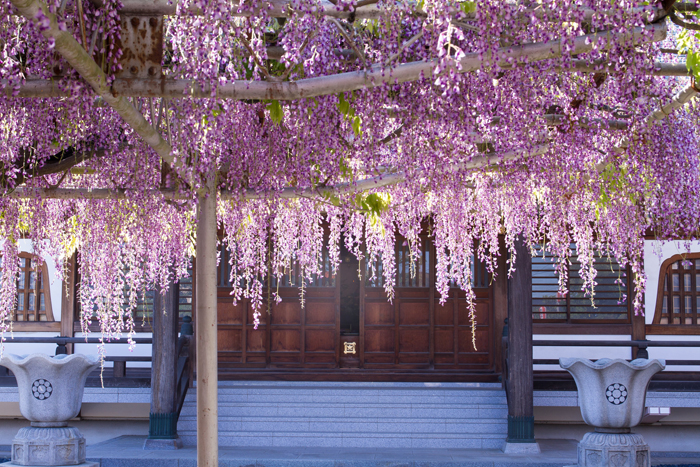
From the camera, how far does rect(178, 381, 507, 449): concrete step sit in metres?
7.47

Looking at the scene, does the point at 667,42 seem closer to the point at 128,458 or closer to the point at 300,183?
the point at 300,183

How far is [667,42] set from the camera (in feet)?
17.4

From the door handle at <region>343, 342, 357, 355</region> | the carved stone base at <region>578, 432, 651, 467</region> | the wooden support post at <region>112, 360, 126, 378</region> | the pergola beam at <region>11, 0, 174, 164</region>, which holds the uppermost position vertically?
the pergola beam at <region>11, 0, 174, 164</region>

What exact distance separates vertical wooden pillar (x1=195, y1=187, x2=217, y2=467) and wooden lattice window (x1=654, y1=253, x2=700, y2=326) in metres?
6.38

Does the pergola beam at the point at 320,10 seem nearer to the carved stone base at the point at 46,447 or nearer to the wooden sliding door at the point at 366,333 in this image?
the carved stone base at the point at 46,447

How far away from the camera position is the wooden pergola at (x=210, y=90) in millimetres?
2697

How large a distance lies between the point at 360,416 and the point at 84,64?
6008 mm

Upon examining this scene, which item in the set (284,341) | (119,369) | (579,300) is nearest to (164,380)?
(119,369)

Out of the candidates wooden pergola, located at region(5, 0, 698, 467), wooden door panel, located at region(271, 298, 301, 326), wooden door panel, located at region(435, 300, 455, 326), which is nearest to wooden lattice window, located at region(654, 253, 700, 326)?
wooden door panel, located at region(435, 300, 455, 326)

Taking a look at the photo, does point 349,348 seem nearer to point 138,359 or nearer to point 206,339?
point 138,359

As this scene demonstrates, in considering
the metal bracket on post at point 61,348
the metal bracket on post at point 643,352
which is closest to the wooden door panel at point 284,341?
the metal bracket on post at point 61,348

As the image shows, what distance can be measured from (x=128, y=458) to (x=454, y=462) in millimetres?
3096

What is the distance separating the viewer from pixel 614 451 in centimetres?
572

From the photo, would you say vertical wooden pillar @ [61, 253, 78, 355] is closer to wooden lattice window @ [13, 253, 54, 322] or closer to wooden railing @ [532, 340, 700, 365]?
wooden lattice window @ [13, 253, 54, 322]
